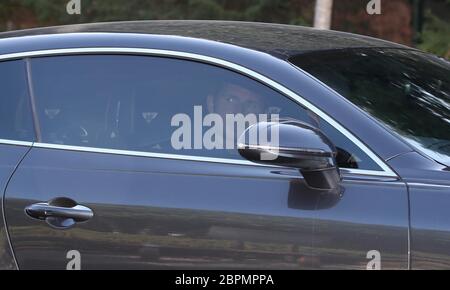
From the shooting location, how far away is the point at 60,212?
9.16ft

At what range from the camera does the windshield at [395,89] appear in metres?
2.75

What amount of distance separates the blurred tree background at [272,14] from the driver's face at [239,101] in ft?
23.4

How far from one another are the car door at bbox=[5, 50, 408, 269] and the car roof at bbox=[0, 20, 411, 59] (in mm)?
191

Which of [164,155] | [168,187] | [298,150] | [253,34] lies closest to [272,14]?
[253,34]

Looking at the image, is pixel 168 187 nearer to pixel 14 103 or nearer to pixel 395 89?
pixel 14 103

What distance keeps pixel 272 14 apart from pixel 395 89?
313 inches

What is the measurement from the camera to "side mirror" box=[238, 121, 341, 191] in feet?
8.29

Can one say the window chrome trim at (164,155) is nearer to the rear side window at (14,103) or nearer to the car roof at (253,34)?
the rear side window at (14,103)

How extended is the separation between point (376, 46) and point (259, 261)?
4.15ft

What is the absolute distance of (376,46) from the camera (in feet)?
11.0

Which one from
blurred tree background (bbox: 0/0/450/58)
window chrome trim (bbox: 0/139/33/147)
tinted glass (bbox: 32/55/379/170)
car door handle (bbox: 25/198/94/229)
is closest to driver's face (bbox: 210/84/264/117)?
tinted glass (bbox: 32/55/379/170)

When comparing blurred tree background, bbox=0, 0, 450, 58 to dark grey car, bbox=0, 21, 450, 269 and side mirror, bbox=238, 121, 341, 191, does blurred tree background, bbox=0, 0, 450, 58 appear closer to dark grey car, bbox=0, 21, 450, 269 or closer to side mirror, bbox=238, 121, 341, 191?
dark grey car, bbox=0, 21, 450, 269

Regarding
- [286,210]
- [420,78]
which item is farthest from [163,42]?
[420,78]
